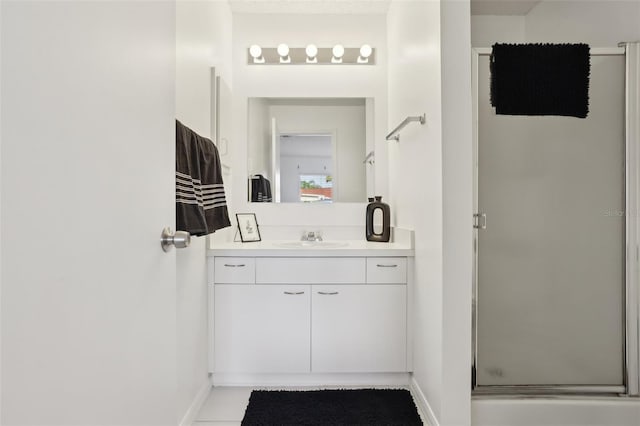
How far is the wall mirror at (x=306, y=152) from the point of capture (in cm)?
287

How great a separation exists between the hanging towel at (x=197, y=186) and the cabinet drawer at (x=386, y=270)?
0.85 m

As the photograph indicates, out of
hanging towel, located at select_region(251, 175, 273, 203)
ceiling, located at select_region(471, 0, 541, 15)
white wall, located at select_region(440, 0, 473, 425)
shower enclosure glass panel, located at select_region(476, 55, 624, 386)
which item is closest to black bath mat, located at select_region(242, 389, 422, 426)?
white wall, located at select_region(440, 0, 473, 425)

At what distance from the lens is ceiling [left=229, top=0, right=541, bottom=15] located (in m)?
2.64

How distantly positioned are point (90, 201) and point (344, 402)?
1.87 m

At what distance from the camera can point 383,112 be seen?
9.53ft

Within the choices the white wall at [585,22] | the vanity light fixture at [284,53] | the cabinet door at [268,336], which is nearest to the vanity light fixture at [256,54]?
the vanity light fixture at [284,53]

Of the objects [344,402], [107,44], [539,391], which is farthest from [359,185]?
[107,44]

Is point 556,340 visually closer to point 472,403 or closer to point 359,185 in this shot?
point 472,403

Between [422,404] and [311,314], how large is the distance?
29.0 inches

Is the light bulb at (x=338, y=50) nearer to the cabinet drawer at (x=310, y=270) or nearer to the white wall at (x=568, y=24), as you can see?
the white wall at (x=568, y=24)

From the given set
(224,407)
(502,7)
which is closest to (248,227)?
(224,407)

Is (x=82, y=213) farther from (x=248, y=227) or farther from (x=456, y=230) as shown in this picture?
(x=248, y=227)

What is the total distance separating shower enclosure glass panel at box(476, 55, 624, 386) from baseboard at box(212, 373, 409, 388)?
594mm

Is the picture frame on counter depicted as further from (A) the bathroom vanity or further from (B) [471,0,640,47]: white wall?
(B) [471,0,640,47]: white wall
